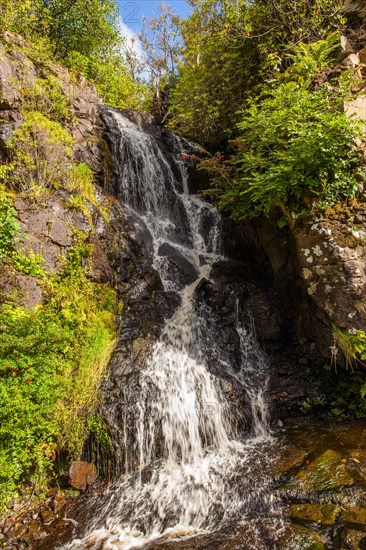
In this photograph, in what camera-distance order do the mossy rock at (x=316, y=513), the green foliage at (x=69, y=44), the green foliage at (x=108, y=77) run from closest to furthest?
the mossy rock at (x=316, y=513), the green foliage at (x=69, y=44), the green foliage at (x=108, y=77)

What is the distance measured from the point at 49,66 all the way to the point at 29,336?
8.38 metres

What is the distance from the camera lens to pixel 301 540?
3223mm

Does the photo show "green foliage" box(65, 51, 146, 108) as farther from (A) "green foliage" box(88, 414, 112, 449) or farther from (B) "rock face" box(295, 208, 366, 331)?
(A) "green foliage" box(88, 414, 112, 449)

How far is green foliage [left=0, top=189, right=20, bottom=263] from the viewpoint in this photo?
581 centimetres

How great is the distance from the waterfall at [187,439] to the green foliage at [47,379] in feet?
3.09

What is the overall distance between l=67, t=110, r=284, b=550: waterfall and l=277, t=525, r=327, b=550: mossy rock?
0.31m

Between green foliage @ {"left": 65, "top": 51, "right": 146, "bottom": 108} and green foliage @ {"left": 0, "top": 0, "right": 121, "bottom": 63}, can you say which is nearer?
green foliage @ {"left": 0, "top": 0, "right": 121, "bottom": 63}

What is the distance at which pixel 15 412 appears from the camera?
14.3 ft

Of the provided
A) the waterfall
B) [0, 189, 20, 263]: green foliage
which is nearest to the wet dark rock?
the waterfall

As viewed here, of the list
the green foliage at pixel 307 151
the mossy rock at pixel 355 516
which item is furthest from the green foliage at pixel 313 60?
the mossy rock at pixel 355 516

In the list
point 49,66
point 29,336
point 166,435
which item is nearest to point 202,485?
point 166,435

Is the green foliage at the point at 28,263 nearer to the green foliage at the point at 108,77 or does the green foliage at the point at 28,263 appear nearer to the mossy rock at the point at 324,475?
the mossy rock at the point at 324,475

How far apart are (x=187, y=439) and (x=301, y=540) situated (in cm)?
225

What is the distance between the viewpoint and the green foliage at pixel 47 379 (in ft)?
14.2
